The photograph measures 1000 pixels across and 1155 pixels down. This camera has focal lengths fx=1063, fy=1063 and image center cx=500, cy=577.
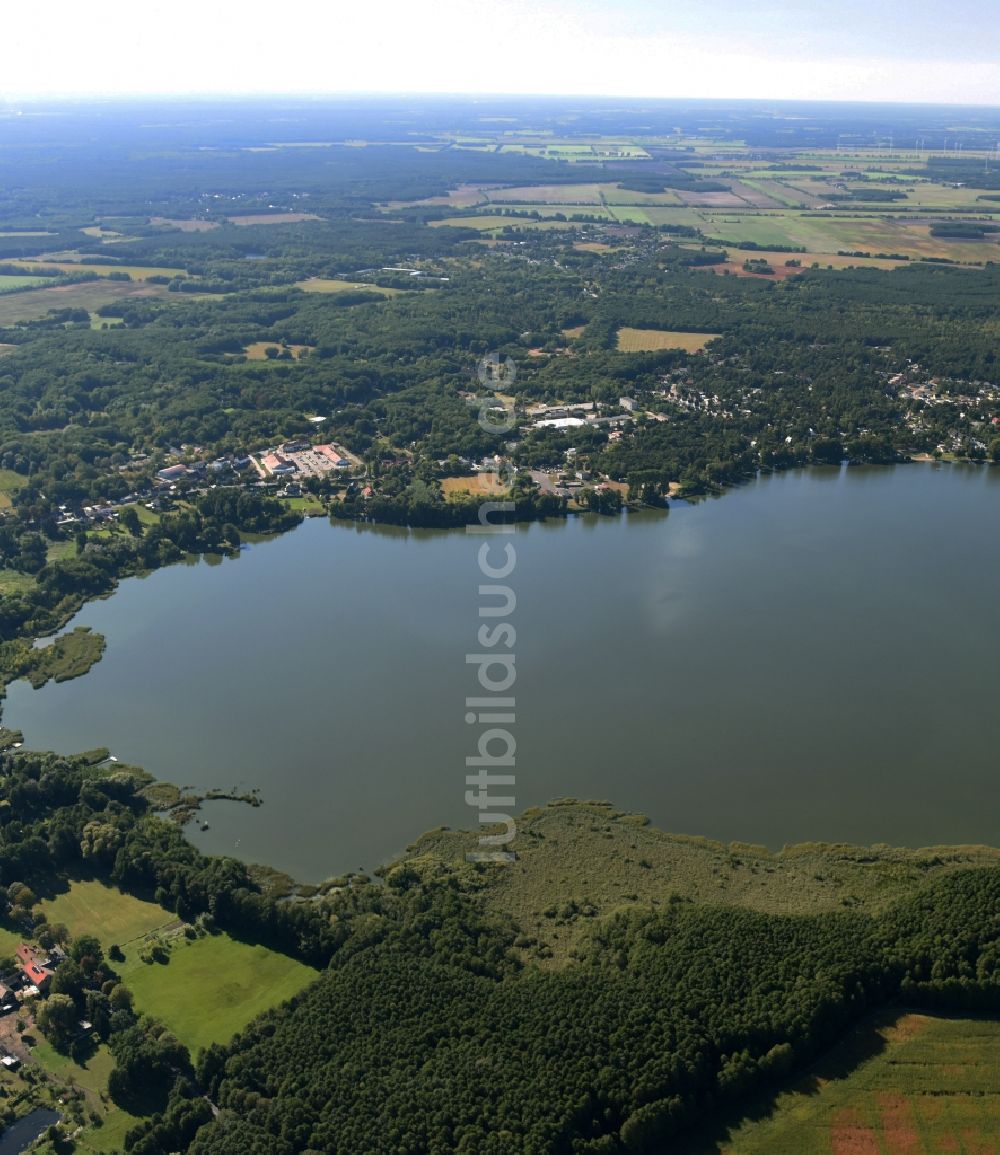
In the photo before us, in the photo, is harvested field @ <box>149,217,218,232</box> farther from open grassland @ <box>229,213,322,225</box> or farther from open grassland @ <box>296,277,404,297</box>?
open grassland @ <box>296,277,404,297</box>

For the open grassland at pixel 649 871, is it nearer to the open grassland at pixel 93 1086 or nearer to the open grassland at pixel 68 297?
the open grassland at pixel 93 1086

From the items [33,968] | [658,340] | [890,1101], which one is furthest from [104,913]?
[658,340]

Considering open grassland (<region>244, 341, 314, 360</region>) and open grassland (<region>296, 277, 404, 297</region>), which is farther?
open grassland (<region>296, 277, 404, 297</region>)

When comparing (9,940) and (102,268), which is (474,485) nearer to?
(9,940)

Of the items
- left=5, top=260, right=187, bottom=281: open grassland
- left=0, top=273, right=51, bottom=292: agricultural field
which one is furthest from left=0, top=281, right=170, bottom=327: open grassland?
left=5, top=260, right=187, bottom=281: open grassland

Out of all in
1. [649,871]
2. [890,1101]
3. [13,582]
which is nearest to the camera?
[890,1101]

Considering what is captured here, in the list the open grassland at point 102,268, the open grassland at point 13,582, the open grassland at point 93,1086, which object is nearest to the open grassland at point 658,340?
the open grassland at point 102,268
